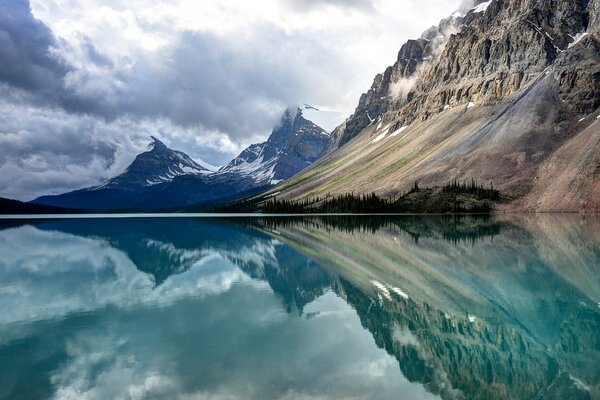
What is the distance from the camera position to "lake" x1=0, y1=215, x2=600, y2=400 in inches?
573

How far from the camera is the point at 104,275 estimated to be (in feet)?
124

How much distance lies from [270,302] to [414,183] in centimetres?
16992

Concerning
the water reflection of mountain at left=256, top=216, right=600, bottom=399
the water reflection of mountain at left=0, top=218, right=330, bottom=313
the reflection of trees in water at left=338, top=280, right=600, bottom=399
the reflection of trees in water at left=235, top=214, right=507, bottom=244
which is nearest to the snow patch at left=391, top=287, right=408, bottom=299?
the water reflection of mountain at left=256, top=216, right=600, bottom=399

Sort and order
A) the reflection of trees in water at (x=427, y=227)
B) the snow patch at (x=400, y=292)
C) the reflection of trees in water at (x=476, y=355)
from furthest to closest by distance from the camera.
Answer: the reflection of trees in water at (x=427, y=227)
the snow patch at (x=400, y=292)
the reflection of trees in water at (x=476, y=355)

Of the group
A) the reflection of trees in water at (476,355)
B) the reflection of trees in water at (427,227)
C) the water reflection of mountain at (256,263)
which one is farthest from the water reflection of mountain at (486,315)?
the reflection of trees in water at (427,227)

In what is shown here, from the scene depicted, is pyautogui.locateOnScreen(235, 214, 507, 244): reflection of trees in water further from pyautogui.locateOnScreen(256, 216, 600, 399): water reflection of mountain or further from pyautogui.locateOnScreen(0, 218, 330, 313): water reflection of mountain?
pyautogui.locateOnScreen(0, 218, 330, 313): water reflection of mountain

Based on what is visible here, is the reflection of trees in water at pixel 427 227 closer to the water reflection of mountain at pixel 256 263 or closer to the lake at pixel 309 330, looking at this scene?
the water reflection of mountain at pixel 256 263

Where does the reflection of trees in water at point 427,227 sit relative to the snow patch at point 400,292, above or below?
below

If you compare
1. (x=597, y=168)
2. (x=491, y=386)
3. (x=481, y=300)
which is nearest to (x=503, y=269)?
(x=481, y=300)

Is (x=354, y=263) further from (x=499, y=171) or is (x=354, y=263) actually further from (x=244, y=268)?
(x=499, y=171)

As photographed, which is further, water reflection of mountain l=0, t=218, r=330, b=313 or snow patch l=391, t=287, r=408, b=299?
water reflection of mountain l=0, t=218, r=330, b=313

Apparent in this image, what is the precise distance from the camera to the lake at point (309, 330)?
14.5 m

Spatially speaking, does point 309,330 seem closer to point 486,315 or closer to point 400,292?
point 486,315

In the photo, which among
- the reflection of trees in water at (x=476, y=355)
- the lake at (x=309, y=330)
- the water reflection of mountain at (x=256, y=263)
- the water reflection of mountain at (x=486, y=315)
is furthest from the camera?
the water reflection of mountain at (x=256, y=263)
